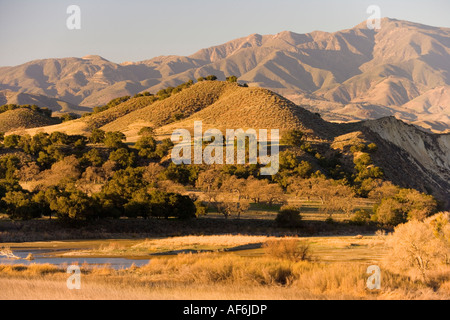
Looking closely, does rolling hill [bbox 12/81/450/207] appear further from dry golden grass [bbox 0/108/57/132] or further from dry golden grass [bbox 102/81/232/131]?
dry golden grass [bbox 0/108/57/132]

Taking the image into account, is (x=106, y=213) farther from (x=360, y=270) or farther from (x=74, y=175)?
(x=360, y=270)

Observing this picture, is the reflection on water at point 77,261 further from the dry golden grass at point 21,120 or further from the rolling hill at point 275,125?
the dry golden grass at point 21,120

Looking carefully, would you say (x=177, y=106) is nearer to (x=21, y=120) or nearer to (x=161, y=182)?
(x=21, y=120)

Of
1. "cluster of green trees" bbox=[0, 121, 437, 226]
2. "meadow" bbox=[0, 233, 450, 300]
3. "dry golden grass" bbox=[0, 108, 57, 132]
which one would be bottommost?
"cluster of green trees" bbox=[0, 121, 437, 226]

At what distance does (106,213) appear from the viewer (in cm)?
6222

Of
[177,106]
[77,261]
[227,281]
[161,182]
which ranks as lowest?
[161,182]

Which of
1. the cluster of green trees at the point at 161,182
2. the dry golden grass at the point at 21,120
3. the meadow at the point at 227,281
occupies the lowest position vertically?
the cluster of green trees at the point at 161,182

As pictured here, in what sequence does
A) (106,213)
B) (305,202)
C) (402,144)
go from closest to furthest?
(106,213) → (305,202) → (402,144)

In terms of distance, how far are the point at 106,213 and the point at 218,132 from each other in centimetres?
5790

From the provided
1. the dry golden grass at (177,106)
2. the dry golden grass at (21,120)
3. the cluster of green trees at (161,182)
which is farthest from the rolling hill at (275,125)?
the dry golden grass at (21,120)

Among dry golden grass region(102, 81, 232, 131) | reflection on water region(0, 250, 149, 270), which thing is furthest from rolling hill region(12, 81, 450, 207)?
reflection on water region(0, 250, 149, 270)

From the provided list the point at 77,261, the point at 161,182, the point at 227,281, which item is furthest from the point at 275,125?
the point at 227,281
